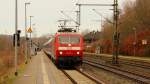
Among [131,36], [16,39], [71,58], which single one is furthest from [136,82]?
[131,36]

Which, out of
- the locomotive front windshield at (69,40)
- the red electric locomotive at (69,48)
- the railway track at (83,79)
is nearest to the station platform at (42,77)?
the railway track at (83,79)

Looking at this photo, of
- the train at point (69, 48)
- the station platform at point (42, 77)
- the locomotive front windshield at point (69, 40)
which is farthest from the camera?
the locomotive front windshield at point (69, 40)

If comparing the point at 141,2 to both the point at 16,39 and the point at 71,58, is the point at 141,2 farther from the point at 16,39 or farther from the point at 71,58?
the point at 16,39

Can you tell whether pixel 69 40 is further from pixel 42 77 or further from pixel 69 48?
pixel 42 77

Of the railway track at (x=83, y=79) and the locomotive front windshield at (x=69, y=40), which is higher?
the locomotive front windshield at (x=69, y=40)

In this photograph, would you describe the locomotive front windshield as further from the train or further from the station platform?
the station platform

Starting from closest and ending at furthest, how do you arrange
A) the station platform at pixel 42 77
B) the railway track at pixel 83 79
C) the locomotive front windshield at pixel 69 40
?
the railway track at pixel 83 79 → the station platform at pixel 42 77 → the locomotive front windshield at pixel 69 40

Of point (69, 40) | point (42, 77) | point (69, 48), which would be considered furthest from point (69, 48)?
point (42, 77)

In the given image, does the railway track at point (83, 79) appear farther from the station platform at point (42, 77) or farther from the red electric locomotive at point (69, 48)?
the red electric locomotive at point (69, 48)

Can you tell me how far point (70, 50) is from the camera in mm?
35438

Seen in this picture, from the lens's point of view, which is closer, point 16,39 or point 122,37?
point 16,39

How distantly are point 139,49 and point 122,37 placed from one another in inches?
366

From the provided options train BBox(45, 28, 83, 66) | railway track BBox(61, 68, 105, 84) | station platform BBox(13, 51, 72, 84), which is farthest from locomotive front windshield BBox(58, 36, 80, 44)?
railway track BBox(61, 68, 105, 84)

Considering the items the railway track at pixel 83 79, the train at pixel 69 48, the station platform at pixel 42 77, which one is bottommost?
the station platform at pixel 42 77
